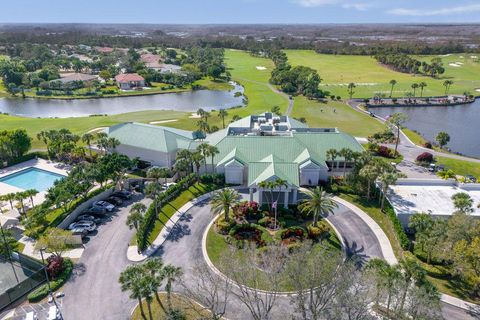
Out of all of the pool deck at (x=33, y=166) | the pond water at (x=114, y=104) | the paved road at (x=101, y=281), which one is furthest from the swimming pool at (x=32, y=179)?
the pond water at (x=114, y=104)

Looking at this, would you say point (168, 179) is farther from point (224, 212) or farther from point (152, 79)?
point (152, 79)

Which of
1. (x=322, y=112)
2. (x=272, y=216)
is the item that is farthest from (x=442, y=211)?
(x=322, y=112)

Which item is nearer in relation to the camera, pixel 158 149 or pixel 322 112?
pixel 158 149

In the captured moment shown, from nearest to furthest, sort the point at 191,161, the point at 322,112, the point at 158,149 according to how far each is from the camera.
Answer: the point at 191,161 → the point at 158,149 → the point at 322,112

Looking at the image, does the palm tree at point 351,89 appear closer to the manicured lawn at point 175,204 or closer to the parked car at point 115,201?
the manicured lawn at point 175,204

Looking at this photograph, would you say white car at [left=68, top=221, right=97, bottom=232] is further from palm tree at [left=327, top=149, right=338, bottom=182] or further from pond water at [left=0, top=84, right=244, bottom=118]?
pond water at [left=0, top=84, right=244, bottom=118]

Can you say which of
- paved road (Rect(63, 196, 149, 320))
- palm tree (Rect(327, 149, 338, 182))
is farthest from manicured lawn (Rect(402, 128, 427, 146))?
paved road (Rect(63, 196, 149, 320))

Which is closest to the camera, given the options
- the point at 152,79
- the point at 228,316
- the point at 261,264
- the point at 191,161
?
the point at 228,316
